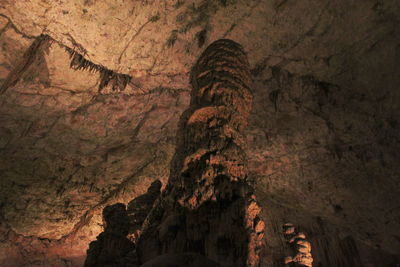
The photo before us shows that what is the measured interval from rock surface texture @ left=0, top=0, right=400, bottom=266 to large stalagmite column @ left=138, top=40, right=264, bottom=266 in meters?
1.51

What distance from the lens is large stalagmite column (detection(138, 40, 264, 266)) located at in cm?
252

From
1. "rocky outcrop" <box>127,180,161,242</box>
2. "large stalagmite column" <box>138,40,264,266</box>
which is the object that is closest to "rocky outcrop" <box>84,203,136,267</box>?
"rocky outcrop" <box>127,180,161,242</box>

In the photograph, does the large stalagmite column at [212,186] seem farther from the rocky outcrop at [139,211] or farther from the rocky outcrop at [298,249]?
the rocky outcrop at [298,249]

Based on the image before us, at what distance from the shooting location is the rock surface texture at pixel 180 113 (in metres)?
4.56

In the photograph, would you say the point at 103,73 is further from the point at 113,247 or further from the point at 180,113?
the point at 113,247

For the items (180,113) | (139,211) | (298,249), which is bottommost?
(298,249)

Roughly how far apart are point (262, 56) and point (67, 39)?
3615 millimetres

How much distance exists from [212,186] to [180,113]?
11.7 feet

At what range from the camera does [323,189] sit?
270 inches

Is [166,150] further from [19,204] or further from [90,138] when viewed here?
[19,204]

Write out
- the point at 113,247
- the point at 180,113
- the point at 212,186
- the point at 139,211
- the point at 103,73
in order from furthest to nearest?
1. the point at 180,113
2. the point at 103,73
3. the point at 139,211
4. the point at 113,247
5. the point at 212,186

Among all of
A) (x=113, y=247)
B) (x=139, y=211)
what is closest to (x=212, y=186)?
(x=113, y=247)

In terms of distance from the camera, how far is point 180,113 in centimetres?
618

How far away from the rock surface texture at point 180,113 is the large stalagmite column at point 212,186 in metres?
1.51
